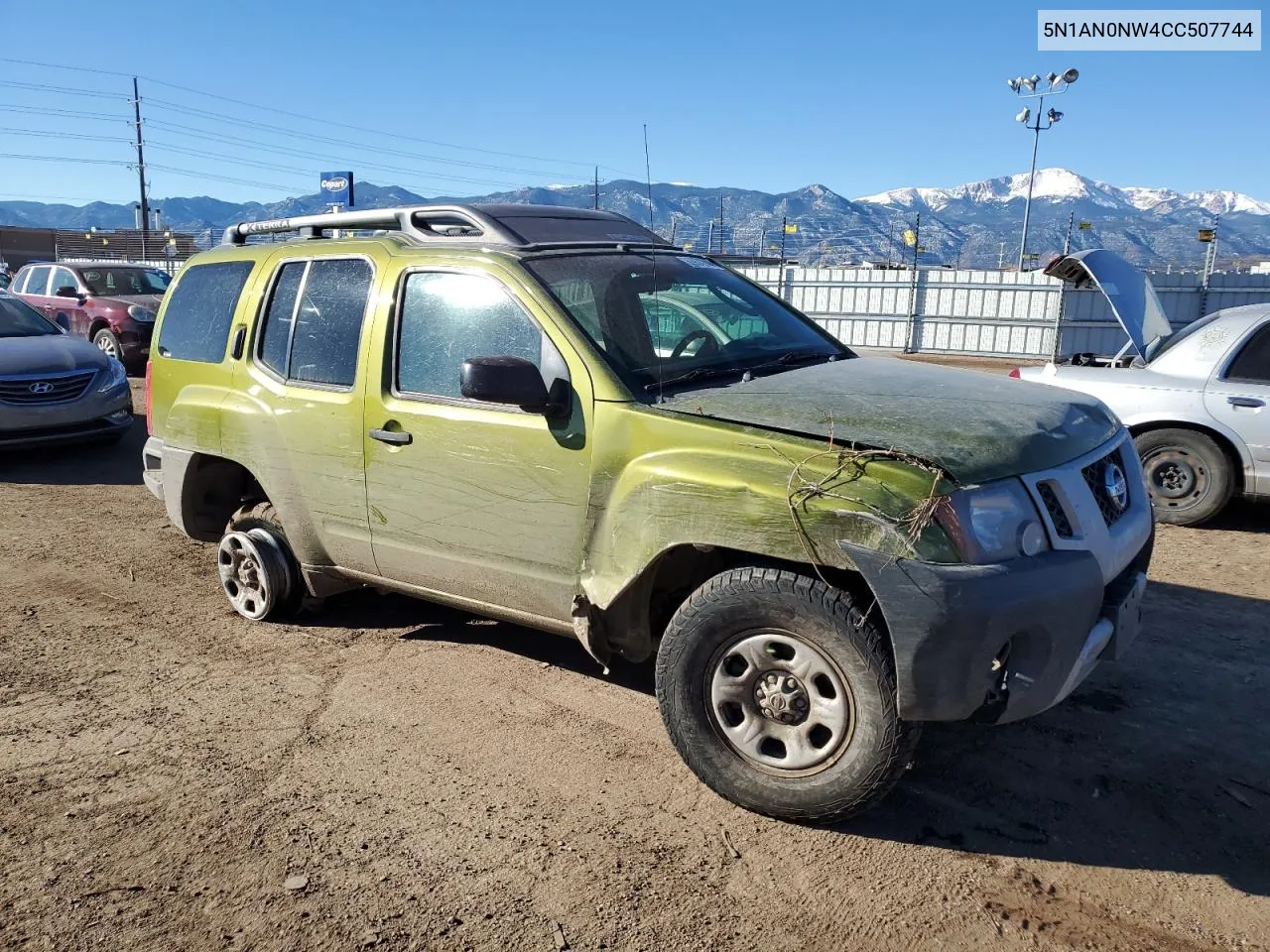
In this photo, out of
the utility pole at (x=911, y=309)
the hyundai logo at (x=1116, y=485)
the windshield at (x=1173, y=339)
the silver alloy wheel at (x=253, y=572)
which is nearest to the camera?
the hyundai logo at (x=1116, y=485)

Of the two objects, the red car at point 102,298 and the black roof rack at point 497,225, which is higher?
the black roof rack at point 497,225

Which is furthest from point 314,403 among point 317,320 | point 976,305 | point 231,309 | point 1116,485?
point 976,305

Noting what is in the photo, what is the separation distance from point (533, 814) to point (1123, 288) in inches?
250

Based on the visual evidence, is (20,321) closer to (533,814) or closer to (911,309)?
(533,814)

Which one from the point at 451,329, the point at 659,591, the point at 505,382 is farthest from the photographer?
the point at 451,329

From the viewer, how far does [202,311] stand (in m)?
5.11

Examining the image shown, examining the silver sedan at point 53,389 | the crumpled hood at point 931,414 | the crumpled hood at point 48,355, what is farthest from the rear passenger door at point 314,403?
the crumpled hood at point 48,355

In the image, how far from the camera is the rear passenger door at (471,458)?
354cm

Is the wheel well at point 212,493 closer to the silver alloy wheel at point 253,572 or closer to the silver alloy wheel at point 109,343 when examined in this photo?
the silver alloy wheel at point 253,572

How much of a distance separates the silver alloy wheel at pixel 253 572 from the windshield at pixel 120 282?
1155cm

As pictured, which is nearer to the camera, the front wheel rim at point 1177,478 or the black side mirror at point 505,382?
the black side mirror at point 505,382

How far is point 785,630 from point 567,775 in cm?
102

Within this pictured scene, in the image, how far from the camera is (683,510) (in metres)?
3.12

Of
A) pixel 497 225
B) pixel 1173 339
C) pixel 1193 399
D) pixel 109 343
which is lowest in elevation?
pixel 109 343
